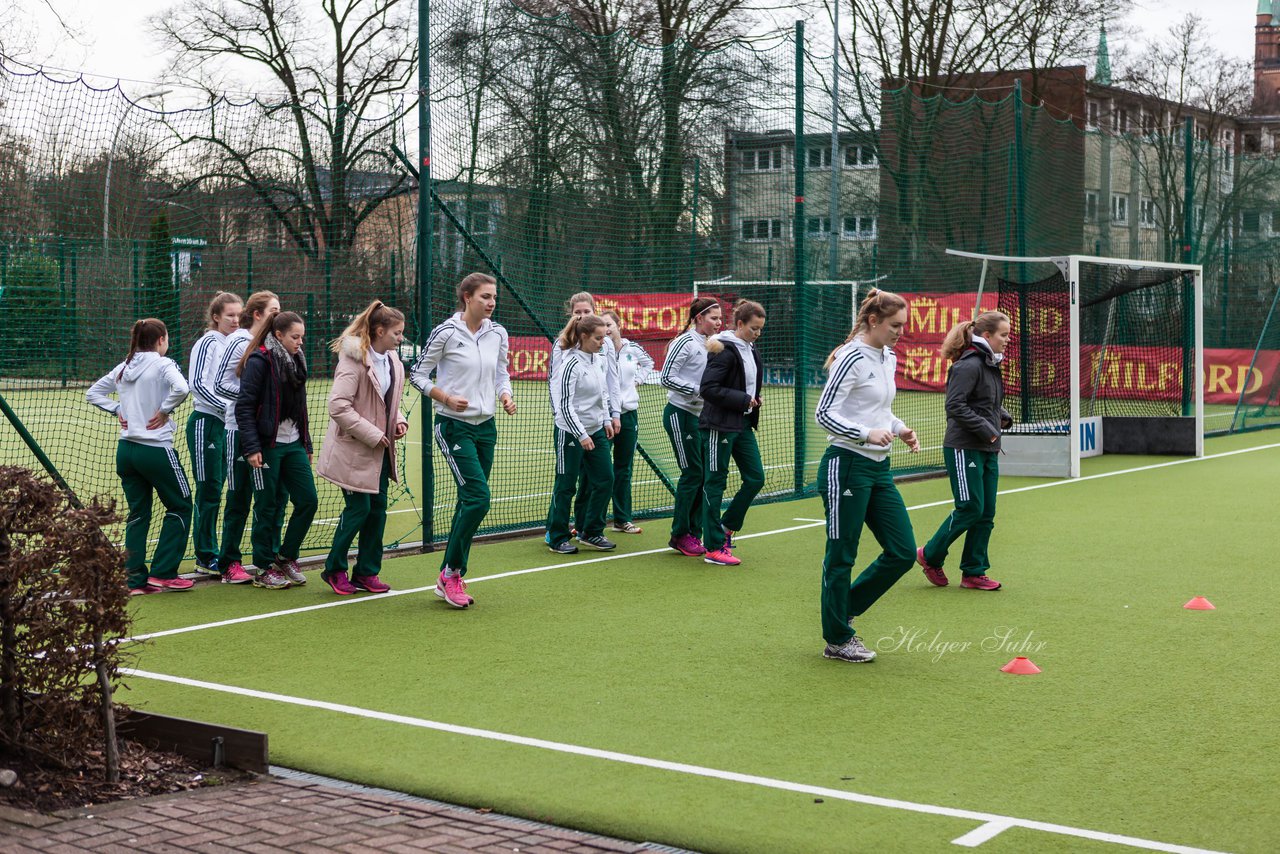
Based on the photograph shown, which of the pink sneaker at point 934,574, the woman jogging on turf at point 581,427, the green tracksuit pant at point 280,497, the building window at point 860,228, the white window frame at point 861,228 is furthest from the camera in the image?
the building window at point 860,228

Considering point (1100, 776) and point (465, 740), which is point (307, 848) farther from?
point (1100, 776)

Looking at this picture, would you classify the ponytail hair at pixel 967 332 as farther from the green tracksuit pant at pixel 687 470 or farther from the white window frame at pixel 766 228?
the white window frame at pixel 766 228

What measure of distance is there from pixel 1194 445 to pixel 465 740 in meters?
15.0

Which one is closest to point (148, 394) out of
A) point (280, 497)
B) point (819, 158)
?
point (280, 497)

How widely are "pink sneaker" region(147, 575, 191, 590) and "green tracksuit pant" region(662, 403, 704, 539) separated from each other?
3426 millimetres

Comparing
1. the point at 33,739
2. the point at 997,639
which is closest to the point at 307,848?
the point at 33,739

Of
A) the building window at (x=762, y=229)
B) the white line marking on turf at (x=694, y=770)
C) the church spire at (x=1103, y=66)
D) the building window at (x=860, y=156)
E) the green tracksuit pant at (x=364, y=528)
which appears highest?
the church spire at (x=1103, y=66)

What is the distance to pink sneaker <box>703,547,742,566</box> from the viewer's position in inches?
390

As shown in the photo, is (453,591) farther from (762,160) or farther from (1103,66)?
(1103,66)

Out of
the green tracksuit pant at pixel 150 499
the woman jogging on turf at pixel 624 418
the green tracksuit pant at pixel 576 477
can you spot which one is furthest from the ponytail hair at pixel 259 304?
the woman jogging on turf at pixel 624 418

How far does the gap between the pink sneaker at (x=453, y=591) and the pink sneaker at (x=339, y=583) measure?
0.68 m

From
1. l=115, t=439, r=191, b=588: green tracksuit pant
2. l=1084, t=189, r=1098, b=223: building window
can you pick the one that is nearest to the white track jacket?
l=115, t=439, r=191, b=588: green tracksuit pant

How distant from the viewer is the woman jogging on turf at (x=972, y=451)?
8.85 meters

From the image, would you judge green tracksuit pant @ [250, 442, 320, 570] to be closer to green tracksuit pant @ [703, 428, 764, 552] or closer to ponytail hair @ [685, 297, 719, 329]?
green tracksuit pant @ [703, 428, 764, 552]
